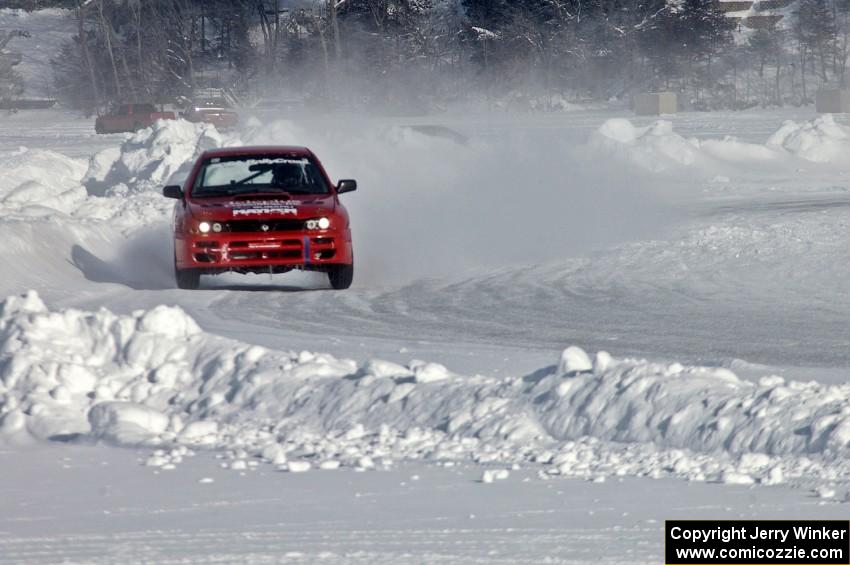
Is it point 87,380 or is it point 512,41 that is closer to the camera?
point 87,380

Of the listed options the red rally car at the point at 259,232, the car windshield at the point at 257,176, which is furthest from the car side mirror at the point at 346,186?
the car windshield at the point at 257,176

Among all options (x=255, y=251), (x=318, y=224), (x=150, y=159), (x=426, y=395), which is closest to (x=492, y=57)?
(x=150, y=159)

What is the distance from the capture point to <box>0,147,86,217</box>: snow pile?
1806 centimetres

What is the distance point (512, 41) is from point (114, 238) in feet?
220

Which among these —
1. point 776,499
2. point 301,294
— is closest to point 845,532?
point 776,499

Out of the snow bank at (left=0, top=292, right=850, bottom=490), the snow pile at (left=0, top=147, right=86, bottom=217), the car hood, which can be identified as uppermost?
the car hood

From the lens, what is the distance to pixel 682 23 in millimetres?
79688

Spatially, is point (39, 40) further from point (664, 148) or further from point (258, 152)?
point (258, 152)

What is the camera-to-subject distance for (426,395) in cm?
704

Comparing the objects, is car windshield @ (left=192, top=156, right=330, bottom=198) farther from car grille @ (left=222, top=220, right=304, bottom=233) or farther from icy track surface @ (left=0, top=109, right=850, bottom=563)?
icy track surface @ (left=0, top=109, right=850, bottom=563)

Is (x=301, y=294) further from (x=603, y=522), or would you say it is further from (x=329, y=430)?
(x=603, y=522)

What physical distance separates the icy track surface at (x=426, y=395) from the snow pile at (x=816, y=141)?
595 inches

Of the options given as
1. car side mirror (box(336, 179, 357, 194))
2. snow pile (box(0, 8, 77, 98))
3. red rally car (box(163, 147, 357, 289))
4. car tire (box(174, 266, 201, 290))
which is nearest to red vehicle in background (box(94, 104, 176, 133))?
snow pile (box(0, 8, 77, 98))

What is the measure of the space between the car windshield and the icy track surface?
97 centimetres
